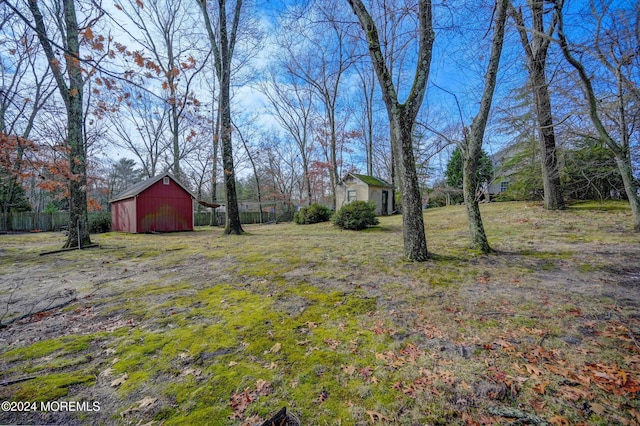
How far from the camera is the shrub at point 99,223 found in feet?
51.6

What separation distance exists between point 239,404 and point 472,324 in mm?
2201

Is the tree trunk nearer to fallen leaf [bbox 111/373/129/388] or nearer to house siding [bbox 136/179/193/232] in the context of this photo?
fallen leaf [bbox 111/373/129/388]

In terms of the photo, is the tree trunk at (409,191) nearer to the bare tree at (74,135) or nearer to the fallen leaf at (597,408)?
the fallen leaf at (597,408)

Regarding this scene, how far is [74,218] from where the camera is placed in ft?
26.3

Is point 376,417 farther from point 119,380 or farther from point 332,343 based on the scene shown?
point 119,380

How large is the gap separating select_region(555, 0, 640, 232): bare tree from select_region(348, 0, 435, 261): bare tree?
7.27 feet

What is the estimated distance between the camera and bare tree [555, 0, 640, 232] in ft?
15.5

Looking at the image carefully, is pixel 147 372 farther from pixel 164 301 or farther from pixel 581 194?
pixel 581 194

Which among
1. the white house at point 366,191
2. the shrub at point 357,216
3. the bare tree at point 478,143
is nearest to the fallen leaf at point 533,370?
the bare tree at point 478,143

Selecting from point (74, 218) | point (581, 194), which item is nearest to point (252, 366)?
point (74, 218)

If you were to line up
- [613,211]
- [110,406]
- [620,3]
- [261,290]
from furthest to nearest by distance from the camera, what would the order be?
1. [613,211]
2. [620,3]
3. [261,290]
4. [110,406]

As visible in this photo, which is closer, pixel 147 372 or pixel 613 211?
pixel 147 372

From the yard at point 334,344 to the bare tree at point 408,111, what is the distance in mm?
731

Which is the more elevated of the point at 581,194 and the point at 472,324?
the point at 581,194
